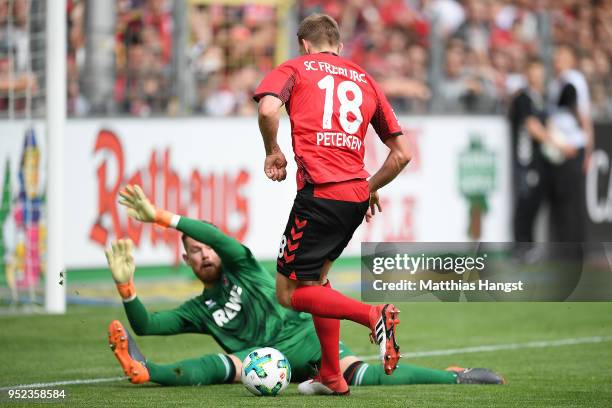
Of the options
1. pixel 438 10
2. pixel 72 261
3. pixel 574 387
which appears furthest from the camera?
pixel 438 10

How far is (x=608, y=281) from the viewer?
426 inches

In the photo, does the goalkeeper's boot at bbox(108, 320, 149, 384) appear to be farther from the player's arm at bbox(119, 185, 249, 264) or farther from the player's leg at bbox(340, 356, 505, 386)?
the player's leg at bbox(340, 356, 505, 386)

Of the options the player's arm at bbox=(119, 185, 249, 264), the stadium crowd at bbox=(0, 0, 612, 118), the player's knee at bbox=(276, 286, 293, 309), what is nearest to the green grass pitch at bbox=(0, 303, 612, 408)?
the player's knee at bbox=(276, 286, 293, 309)

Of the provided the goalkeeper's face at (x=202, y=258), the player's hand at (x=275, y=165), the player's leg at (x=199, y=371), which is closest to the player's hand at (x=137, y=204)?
the goalkeeper's face at (x=202, y=258)

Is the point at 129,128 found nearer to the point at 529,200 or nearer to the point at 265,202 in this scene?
the point at 265,202

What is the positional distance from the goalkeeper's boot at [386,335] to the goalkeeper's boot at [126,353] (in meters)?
1.67

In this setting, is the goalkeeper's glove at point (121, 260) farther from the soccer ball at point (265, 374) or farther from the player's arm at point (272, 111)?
the player's arm at point (272, 111)

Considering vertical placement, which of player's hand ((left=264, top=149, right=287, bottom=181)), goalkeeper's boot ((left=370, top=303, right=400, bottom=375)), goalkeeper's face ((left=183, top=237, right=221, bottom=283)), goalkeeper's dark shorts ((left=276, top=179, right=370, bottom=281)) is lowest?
goalkeeper's boot ((left=370, top=303, right=400, bottom=375))

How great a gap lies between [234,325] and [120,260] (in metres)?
0.94

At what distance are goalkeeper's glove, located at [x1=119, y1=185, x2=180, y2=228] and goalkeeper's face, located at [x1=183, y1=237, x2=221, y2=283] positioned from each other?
48 centimetres

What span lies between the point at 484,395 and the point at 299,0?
10037mm

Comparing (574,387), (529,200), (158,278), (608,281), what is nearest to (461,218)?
(529,200)

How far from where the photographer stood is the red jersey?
7.20 m

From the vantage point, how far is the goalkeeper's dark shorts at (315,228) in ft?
23.5
